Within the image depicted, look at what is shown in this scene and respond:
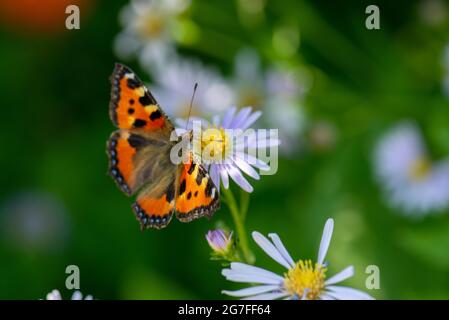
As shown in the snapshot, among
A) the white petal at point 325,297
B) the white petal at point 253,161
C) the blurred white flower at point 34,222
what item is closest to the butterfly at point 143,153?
the white petal at point 253,161

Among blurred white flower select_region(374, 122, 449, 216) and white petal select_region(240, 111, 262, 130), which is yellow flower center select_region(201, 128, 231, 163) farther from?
blurred white flower select_region(374, 122, 449, 216)

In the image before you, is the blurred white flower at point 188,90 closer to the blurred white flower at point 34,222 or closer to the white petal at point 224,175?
the blurred white flower at point 34,222

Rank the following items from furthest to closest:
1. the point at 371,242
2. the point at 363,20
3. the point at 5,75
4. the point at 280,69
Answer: the point at 5,75 → the point at 363,20 → the point at 280,69 → the point at 371,242

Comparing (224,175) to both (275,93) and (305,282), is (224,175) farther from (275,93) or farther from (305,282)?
(275,93)

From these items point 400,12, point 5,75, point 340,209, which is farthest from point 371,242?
point 5,75

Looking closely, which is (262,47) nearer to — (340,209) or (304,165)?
(304,165)

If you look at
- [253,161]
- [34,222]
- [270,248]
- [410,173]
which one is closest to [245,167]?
[253,161]

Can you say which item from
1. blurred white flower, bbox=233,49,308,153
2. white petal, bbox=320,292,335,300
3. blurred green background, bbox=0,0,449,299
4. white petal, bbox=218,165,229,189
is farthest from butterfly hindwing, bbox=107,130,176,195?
blurred white flower, bbox=233,49,308,153

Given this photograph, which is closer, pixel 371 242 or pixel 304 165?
pixel 371 242
